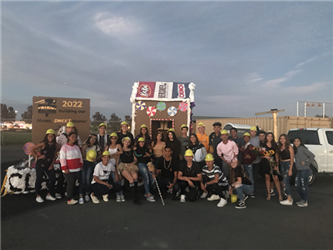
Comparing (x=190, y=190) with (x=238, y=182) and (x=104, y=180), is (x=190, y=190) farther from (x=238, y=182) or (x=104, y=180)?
(x=104, y=180)

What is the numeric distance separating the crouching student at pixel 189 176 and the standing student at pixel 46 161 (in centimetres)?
315

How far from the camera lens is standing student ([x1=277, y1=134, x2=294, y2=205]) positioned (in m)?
5.23

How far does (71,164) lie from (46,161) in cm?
71

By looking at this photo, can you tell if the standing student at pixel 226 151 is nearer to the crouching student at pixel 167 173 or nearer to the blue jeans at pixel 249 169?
→ the blue jeans at pixel 249 169

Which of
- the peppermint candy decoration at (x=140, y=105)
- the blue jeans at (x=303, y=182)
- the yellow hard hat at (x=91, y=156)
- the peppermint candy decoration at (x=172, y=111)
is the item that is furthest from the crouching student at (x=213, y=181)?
the peppermint candy decoration at (x=140, y=105)

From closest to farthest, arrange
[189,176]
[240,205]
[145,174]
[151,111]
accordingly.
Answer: [240,205] → [189,176] → [145,174] → [151,111]

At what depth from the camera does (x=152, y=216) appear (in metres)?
4.40

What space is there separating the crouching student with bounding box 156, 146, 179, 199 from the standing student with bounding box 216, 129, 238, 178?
4.14 feet

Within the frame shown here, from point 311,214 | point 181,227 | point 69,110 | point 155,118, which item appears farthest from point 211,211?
point 69,110

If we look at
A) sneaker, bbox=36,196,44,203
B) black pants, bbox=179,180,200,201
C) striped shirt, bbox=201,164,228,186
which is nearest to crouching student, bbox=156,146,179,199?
black pants, bbox=179,180,200,201

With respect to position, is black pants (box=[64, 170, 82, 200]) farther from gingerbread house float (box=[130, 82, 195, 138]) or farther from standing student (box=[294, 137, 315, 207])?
standing student (box=[294, 137, 315, 207])

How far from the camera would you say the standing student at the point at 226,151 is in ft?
18.5

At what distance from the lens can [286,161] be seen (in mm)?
5371

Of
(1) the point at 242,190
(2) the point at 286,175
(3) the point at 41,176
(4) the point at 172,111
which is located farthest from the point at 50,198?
(2) the point at 286,175
